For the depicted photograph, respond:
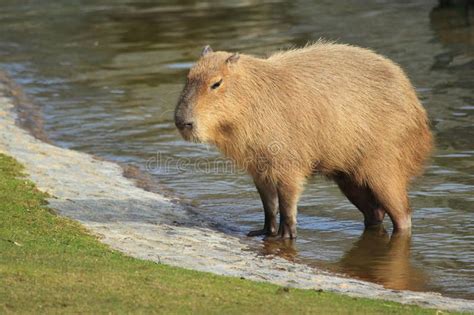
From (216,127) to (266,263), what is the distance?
118 centimetres

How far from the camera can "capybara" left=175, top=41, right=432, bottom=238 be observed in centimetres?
817

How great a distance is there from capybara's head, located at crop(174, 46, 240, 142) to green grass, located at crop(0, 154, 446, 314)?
1315 millimetres

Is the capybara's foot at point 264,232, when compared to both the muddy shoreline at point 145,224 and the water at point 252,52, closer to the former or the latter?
the water at point 252,52

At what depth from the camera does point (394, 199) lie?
8.80m

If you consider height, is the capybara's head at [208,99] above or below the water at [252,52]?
above

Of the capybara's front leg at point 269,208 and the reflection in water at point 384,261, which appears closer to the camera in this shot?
the reflection in water at point 384,261

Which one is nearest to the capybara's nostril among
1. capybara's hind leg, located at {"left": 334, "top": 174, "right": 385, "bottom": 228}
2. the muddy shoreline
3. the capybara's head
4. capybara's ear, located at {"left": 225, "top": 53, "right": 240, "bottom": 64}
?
the capybara's head

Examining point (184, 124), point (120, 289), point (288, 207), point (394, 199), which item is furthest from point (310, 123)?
point (120, 289)

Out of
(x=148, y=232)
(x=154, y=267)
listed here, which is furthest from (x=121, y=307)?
(x=148, y=232)

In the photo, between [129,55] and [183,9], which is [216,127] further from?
[183,9]

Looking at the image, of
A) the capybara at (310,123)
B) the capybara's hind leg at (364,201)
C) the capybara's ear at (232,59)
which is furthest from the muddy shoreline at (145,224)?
the capybara's ear at (232,59)

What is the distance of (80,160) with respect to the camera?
1094cm

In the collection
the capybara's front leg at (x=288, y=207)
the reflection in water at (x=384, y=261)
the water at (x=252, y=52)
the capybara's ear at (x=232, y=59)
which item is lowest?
the water at (x=252, y=52)

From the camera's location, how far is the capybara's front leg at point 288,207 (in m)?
8.37
